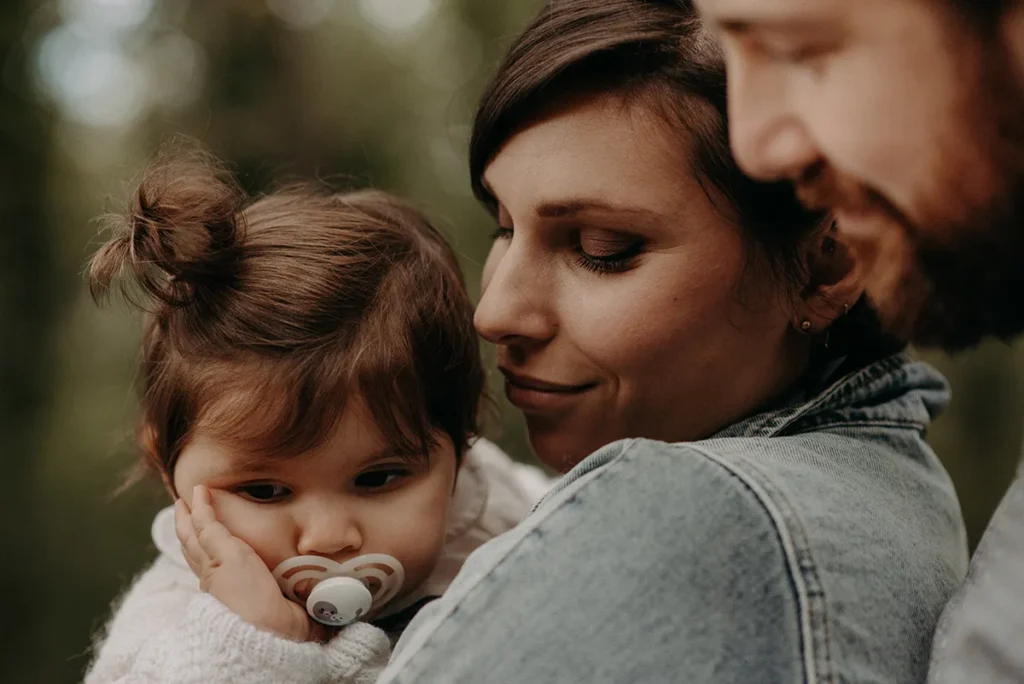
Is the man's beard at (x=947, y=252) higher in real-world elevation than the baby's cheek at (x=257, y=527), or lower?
higher

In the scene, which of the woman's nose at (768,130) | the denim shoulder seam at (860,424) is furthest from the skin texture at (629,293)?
the woman's nose at (768,130)

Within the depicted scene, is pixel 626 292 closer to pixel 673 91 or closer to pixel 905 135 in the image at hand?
pixel 673 91

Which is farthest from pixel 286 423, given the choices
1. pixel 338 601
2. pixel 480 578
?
pixel 480 578

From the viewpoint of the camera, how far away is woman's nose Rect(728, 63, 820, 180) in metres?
0.75

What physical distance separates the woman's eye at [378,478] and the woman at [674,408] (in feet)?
0.61

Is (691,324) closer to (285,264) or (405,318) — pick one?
(405,318)

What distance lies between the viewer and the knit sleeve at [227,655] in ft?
3.60

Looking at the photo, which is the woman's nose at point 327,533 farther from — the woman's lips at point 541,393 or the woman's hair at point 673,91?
the woman's hair at point 673,91

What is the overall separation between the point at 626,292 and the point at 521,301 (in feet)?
0.44

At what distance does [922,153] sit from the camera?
0.66m

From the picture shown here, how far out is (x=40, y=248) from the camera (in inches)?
Result: 176

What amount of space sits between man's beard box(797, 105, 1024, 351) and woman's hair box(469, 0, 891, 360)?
0.30m

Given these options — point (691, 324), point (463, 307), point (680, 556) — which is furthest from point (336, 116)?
point (680, 556)

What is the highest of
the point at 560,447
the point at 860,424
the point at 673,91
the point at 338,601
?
the point at 673,91
